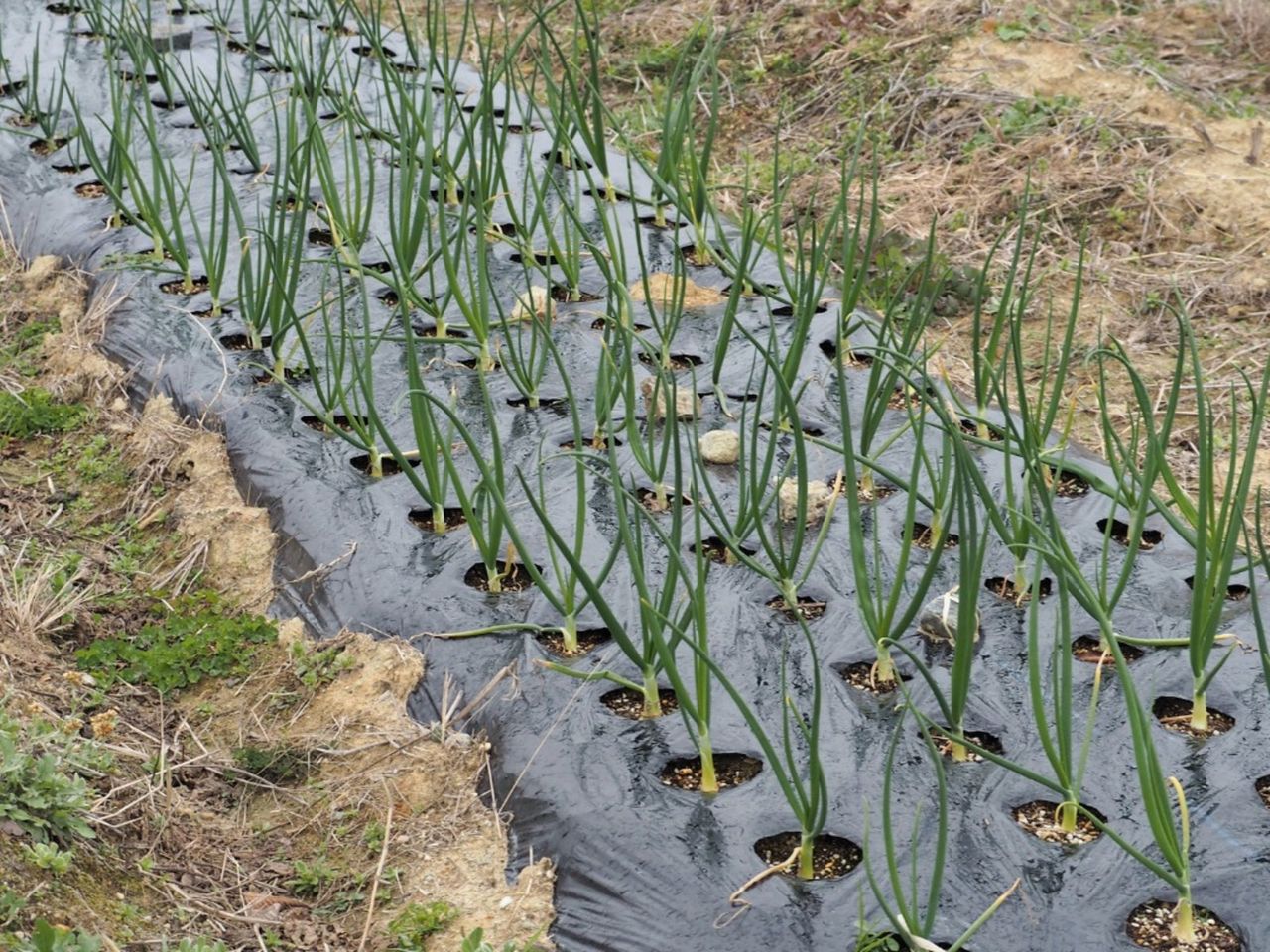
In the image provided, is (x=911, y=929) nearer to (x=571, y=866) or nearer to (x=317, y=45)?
(x=571, y=866)

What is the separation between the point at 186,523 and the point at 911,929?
190cm

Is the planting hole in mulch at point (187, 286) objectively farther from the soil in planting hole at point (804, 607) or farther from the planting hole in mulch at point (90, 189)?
the soil in planting hole at point (804, 607)

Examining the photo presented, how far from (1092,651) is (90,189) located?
133 inches

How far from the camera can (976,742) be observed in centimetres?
219

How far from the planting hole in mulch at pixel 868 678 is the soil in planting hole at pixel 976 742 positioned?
0.39ft

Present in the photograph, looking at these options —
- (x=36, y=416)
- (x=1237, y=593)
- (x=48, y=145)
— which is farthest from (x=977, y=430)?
(x=48, y=145)

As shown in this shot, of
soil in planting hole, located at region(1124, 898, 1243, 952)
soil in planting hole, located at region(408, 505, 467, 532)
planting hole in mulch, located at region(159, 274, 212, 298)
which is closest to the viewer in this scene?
soil in planting hole, located at region(1124, 898, 1243, 952)

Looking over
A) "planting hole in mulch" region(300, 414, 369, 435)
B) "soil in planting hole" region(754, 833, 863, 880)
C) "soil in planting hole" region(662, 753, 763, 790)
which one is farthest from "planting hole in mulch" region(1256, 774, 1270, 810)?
"planting hole in mulch" region(300, 414, 369, 435)

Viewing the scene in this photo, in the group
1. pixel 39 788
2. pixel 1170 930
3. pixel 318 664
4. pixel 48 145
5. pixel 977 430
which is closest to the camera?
pixel 1170 930

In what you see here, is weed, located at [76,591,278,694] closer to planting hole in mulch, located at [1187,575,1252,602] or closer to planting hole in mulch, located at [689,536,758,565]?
planting hole in mulch, located at [689,536,758,565]

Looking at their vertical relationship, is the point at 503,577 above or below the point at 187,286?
below

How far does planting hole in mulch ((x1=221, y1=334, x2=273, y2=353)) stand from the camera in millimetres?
3531

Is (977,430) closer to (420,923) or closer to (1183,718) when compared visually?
(1183,718)

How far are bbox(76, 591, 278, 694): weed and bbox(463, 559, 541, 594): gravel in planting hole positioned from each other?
39 cm
